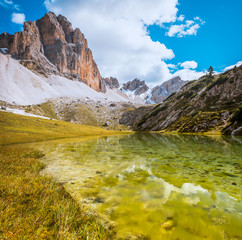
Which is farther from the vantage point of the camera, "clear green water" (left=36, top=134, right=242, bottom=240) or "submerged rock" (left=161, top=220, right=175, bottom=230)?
"submerged rock" (left=161, top=220, right=175, bottom=230)

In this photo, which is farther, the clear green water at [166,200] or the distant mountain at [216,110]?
the distant mountain at [216,110]

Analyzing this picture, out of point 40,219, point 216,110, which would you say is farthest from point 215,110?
point 40,219

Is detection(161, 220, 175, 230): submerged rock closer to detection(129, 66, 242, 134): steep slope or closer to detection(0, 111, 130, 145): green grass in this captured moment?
detection(0, 111, 130, 145): green grass

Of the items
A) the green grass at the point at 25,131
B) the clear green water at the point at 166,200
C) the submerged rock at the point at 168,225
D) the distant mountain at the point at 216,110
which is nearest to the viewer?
the clear green water at the point at 166,200

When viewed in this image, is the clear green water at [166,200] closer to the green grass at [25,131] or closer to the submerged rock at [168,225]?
the submerged rock at [168,225]

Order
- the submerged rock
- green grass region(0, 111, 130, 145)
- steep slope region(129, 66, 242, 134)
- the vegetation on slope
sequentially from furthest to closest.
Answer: steep slope region(129, 66, 242, 134), green grass region(0, 111, 130, 145), the submerged rock, the vegetation on slope

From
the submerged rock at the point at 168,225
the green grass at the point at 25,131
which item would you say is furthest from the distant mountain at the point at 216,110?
the submerged rock at the point at 168,225

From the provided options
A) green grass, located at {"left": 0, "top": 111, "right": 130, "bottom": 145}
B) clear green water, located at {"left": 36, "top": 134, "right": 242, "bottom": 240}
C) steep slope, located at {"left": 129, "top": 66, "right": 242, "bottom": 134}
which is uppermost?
steep slope, located at {"left": 129, "top": 66, "right": 242, "bottom": 134}

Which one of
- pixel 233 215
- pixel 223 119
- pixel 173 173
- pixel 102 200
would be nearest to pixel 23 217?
pixel 102 200

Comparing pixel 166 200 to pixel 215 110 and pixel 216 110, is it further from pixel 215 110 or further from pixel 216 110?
pixel 215 110

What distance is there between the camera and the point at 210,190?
874 cm

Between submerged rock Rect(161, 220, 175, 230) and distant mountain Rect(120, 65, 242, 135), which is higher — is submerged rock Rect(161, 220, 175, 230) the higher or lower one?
the lower one

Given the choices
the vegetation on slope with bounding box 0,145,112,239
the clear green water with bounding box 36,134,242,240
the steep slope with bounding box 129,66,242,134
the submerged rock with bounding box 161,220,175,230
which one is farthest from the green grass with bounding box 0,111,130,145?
the steep slope with bounding box 129,66,242,134

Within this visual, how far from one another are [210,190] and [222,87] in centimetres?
12871
